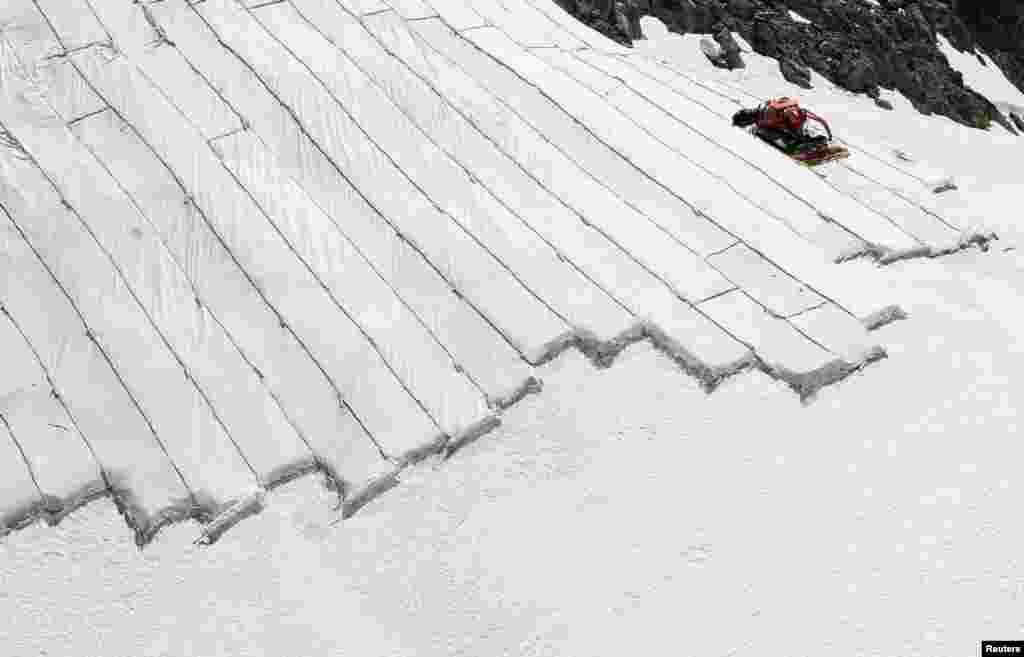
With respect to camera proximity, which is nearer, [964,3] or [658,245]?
[658,245]

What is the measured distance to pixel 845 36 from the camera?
28.7 m

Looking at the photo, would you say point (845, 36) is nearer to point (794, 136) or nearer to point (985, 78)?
point (985, 78)

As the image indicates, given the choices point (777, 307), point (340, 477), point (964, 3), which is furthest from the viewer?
point (964, 3)

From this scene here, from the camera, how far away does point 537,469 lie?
9234 mm

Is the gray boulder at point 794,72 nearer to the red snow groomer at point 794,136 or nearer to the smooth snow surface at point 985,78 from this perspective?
the red snow groomer at point 794,136

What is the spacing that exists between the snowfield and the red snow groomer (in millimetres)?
365

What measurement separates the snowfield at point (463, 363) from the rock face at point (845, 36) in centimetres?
826

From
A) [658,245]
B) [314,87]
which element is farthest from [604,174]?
[314,87]

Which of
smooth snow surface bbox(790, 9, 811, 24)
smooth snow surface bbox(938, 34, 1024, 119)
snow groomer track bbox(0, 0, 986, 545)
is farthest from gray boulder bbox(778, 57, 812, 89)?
smooth snow surface bbox(938, 34, 1024, 119)

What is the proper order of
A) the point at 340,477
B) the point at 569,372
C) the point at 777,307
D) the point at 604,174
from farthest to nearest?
the point at 604,174
the point at 777,307
the point at 569,372
the point at 340,477

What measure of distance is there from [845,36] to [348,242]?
77.7 ft

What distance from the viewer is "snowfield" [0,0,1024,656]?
8234mm

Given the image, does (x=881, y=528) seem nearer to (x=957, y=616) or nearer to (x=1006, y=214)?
(x=957, y=616)

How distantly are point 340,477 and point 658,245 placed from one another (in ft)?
17.8
